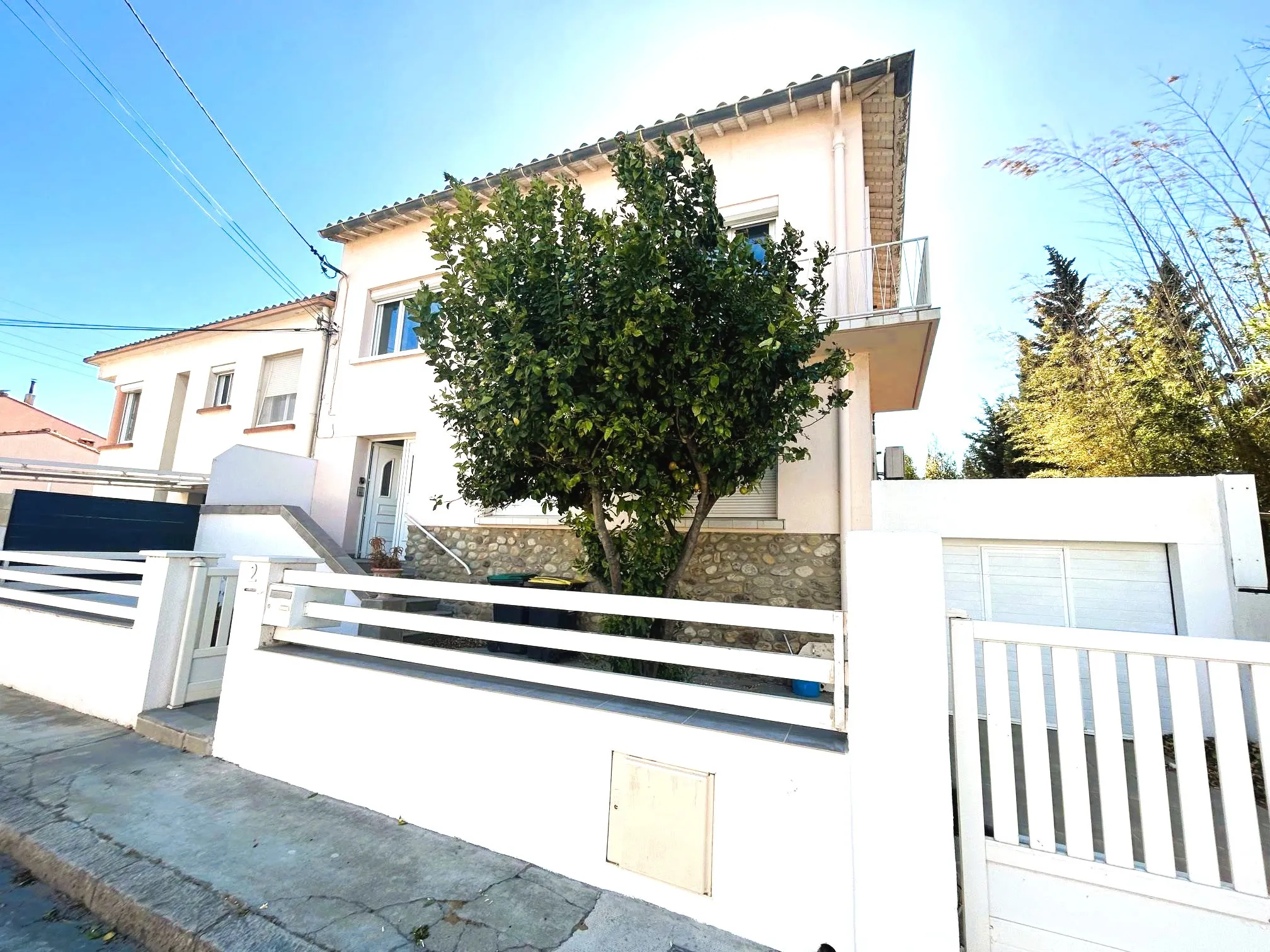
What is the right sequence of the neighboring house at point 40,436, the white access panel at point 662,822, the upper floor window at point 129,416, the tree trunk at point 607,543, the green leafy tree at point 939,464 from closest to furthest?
1. the white access panel at point 662,822
2. the tree trunk at point 607,543
3. the upper floor window at point 129,416
4. the neighboring house at point 40,436
5. the green leafy tree at point 939,464

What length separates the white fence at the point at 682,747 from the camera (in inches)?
76.7

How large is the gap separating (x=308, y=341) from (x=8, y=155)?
21.8 ft

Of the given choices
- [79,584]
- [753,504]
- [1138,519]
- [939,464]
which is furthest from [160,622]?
[939,464]

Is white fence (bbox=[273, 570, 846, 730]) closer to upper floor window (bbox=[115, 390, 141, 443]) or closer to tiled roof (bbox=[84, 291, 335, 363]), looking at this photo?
tiled roof (bbox=[84, 291, 335, 363])

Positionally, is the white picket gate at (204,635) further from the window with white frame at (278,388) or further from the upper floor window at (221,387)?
the upper floor window at (221,387)

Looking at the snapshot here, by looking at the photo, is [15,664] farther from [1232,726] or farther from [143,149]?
[1232,726]

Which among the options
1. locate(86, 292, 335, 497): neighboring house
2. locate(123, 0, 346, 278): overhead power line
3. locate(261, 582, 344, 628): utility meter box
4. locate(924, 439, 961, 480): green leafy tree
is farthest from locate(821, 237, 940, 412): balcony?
locate(924, 439, 961, 480): green leafy tree

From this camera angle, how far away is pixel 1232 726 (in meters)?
1.87

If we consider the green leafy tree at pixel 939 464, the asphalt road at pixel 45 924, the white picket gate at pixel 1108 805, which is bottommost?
the asphalt road at pixel 45 924

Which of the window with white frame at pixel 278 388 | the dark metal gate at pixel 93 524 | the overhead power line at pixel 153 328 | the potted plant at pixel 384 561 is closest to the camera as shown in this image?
the dark metal gate at pixel 93 524

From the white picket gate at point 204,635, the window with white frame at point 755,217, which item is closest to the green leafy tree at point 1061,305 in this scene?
the window with white frame at point 755,217

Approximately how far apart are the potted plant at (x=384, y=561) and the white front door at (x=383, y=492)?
0.82m

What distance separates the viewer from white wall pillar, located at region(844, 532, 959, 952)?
1872 millimetres

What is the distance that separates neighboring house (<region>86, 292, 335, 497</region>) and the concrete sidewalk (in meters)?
7.47
